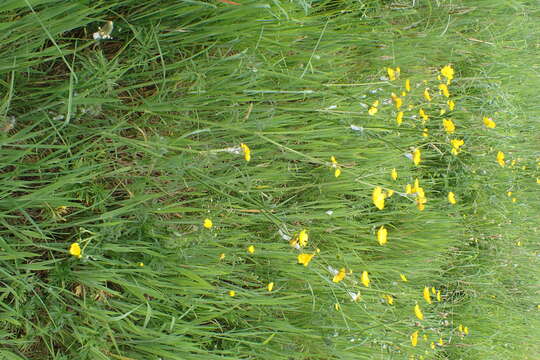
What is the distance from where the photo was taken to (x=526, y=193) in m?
2.88

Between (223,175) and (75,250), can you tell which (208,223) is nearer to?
(223,175)

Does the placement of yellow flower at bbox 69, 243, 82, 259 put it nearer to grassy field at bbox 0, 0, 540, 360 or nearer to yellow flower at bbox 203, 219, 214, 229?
grassy field at bbox 0, 0, 540, 360

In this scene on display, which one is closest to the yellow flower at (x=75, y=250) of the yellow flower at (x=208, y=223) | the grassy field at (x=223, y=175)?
the grassy field at (x=223, y=175)

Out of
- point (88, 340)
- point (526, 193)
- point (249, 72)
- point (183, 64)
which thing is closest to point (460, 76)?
point (526, 193)

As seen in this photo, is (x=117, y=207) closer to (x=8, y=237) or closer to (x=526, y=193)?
(x=8, y=237)

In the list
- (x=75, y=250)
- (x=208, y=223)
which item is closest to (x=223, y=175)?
(x=208, y=223)

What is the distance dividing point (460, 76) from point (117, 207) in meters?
2.14

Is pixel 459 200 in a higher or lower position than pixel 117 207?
lower

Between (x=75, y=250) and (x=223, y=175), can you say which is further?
(x=223, y=175)

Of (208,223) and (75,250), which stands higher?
(75,250)

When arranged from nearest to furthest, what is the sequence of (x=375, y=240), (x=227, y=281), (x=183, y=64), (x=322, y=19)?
(x=183, y=64), (x=227, y=281), (x=322, y=19), (x=375, y=240)

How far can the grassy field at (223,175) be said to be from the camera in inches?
45.6

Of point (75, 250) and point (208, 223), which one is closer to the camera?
point (75, 250)

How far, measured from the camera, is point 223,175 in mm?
1451
